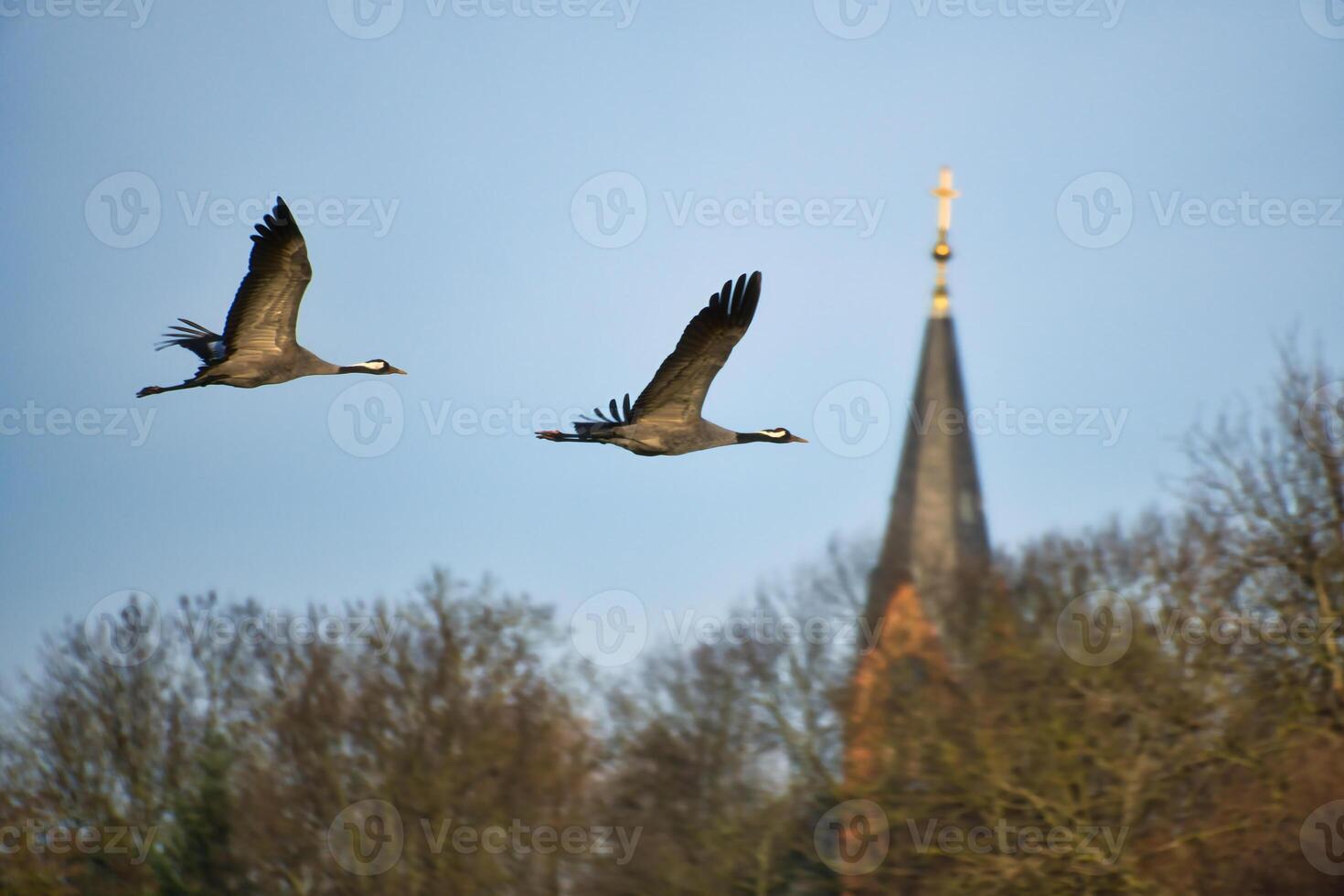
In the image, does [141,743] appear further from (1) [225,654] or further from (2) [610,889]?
(2) [610,889]

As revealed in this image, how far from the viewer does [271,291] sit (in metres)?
19.8

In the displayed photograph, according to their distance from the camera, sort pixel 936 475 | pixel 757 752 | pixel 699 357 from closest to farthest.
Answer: pixel 699 357, pixel 757 752, pixel 936 475

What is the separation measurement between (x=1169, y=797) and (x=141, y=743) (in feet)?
83.6

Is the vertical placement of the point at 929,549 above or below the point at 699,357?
above

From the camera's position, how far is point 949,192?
3152 inches

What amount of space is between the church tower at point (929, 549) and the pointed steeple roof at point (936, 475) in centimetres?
4

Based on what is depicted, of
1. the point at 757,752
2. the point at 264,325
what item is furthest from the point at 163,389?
the point at 757,752

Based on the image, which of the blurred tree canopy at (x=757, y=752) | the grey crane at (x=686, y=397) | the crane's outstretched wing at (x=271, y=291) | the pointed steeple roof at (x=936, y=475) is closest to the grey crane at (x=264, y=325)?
the crane's outstretched wing at (x=271, y=291)

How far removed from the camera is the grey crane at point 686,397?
18.9 m

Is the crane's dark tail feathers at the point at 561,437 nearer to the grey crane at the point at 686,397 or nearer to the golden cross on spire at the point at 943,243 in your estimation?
the grey crane at the point at 686,397

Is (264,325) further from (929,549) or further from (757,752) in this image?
(929,549)

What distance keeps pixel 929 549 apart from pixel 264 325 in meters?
49.2

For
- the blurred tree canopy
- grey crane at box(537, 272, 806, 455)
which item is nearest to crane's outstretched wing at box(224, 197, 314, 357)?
grey crane at box(537, 272, 806, 455)

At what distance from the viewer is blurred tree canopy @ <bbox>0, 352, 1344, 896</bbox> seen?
33438 millimetres
